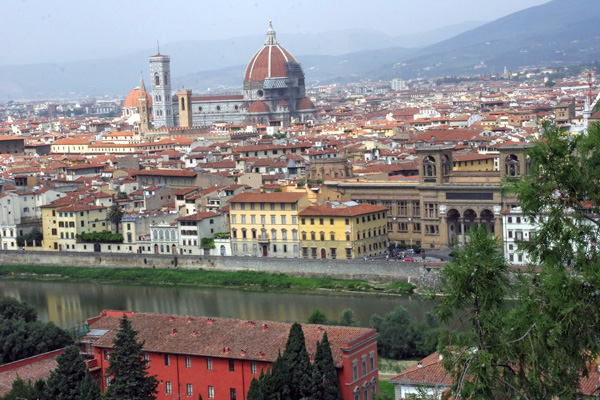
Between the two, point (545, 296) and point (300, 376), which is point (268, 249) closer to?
point (300, 376)

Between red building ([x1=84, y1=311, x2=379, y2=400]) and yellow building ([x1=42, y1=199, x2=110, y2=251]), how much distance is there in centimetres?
1825

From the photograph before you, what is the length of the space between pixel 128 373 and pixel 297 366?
225cm

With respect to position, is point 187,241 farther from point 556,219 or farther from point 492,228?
point 556,219

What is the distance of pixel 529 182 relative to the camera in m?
10.1

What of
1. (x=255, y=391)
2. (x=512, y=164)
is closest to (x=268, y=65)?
(x=512, y=164)

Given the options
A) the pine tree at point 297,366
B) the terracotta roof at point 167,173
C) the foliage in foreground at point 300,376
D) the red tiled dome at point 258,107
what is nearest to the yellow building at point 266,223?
the terracotta roof at point 167,173

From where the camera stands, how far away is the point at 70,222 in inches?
1457

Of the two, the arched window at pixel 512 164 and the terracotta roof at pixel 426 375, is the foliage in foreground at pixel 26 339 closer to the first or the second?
the terracotta roof at pixel 426 375

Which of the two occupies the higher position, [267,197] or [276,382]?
[267,197]

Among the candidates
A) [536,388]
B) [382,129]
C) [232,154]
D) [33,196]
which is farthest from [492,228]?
[382,129]

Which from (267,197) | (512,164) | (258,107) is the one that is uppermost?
(512,164)

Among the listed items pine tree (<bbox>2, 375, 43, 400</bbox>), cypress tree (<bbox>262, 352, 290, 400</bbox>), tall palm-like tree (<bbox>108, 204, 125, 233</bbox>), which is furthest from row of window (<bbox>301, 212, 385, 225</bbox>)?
pine tree (<bbox>2, 375, 43, 400</bbox>)

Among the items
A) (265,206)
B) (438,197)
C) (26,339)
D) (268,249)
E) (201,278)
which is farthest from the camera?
(438,197)

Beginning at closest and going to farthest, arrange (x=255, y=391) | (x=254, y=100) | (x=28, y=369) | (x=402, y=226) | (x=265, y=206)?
(x=255, y=391)
(x=28, y=369)
(x=265, y=206)
(x=402, y=226)
(x=254, y=100)
